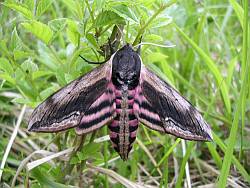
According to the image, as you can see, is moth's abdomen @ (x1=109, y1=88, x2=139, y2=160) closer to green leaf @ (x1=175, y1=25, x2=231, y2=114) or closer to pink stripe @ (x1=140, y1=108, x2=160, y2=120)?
pink stripe @ (x1=140, y1=108, x2=160, y2=120)

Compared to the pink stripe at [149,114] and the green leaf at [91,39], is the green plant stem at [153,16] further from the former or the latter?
the pink stripe at [149,114]

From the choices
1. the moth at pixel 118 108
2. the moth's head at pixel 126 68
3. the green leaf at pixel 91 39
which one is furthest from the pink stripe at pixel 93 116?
the green leaf at pixel 91 39

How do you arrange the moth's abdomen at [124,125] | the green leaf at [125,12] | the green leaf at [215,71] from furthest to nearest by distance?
1. the green leaf at [215,71]
2. the moth's abdomen at [124,125]
3. the green leaf at [125,12]

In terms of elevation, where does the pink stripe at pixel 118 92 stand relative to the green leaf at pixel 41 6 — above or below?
below

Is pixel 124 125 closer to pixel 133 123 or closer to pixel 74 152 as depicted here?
pixel 133 123

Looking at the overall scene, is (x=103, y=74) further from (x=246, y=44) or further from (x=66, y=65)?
(x=246, y=44)

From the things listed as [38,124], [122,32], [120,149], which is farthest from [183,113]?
[38,124]

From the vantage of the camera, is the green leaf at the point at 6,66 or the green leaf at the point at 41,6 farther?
the green leaf at the point at 6,66

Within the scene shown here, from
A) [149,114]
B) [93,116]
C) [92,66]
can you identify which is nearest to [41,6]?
[92,66]
